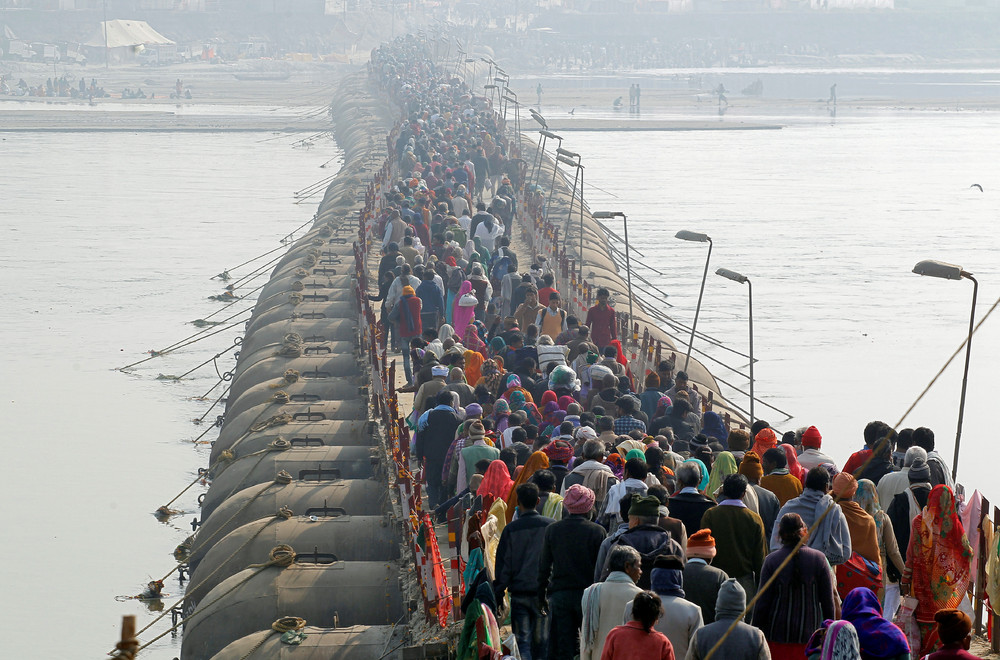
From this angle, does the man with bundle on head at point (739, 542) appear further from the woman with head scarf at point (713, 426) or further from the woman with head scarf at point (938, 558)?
the woman with head scarf at point (713, 426)

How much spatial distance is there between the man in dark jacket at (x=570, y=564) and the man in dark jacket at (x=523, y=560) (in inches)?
7.2

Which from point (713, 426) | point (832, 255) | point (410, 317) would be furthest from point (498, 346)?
point (832, 255)

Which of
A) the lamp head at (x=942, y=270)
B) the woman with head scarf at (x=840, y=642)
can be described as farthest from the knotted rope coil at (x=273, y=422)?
the woman with head scarf at (x=840, y=642)

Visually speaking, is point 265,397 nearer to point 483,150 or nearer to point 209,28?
point 483,150

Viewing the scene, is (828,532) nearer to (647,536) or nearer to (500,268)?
(647,536)

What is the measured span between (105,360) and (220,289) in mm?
8102

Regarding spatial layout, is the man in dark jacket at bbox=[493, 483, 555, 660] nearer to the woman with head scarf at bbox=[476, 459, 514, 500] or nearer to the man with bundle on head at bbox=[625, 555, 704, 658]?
the man with bundle on head at bbox=[625, 555, 704, 658]

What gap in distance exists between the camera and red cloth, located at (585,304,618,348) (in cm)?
1702

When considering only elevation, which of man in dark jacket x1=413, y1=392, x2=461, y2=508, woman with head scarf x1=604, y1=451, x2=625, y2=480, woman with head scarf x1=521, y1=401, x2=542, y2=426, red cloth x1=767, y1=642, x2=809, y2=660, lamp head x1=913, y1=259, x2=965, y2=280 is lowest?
man in dark jacket x1=413, y1=392, x2=461, y2=508

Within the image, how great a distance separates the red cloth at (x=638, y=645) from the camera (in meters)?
6.68

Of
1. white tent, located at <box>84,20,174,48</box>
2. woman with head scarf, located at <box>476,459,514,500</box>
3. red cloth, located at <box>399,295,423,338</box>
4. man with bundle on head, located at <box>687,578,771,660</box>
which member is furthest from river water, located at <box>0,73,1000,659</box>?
white tent, located at <box>84,20,174,48</box>

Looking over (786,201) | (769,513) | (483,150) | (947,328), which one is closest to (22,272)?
(483,150)

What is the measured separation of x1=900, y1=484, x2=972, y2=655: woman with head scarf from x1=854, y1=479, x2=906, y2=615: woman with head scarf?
0.11 metres

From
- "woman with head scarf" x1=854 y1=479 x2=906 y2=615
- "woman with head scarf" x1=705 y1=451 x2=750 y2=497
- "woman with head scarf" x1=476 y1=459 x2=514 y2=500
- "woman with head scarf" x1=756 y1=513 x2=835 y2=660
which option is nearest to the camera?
"woman with head scarf" x1=756 y1=513 x2=835 y2=660
